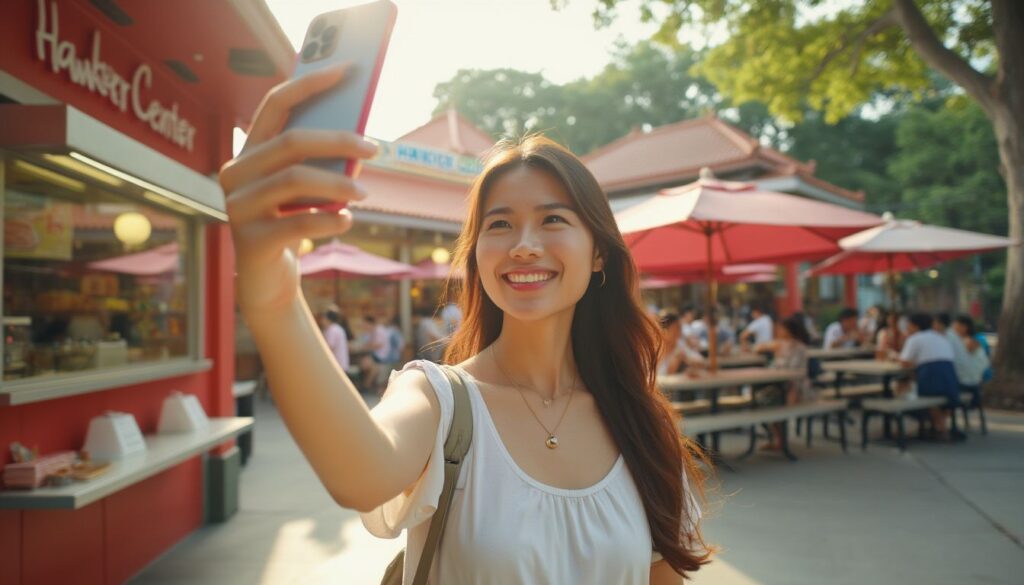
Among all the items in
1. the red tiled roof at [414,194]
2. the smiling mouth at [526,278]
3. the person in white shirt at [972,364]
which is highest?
the red tiled roof at [414,194]

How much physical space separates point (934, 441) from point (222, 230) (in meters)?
8.00

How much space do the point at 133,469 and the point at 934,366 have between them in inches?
319

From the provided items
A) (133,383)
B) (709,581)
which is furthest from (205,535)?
(709,581)

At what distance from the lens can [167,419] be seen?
4.43 m

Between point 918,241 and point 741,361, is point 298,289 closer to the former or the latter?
point 741,361

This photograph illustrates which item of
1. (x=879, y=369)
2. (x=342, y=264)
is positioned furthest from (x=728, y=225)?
(x=342, y=264)

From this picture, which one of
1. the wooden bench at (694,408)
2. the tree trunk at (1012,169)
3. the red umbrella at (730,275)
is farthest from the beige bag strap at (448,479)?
the red umbrella at (730,275)

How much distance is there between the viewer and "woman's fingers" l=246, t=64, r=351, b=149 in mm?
765

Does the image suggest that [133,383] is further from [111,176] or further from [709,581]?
[709,581]

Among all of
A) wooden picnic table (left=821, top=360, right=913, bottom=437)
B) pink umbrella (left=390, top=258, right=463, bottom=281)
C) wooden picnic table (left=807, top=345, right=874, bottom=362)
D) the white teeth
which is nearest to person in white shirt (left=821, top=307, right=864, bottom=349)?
wooden picnic table (left=807, top=345, right=874, bottom=362)

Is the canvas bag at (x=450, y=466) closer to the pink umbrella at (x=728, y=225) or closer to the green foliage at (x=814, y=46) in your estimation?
the pink umbrella at (x=728, y=225)

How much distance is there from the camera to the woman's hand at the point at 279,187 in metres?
0.72

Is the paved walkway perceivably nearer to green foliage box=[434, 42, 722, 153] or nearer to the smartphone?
the smartphone

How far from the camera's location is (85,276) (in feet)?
12.7
